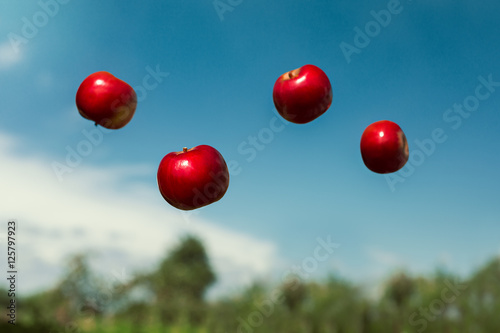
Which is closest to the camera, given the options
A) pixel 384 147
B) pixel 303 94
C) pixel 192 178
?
pixel 192 178

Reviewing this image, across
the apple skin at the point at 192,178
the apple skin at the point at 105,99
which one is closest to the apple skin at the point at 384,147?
the apple skin at the point at 192,178

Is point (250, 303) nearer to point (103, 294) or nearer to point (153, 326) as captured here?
point (153, 326)

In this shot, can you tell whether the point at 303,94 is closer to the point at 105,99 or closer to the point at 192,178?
the point at 192,178

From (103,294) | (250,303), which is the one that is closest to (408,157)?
(250,303)

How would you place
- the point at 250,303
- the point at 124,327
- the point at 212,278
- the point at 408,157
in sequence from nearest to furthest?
the point at 408,157
the point at 250,303
the point at 124,327
the point at 212,278

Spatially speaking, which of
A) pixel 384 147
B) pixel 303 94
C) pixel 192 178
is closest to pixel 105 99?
pixel 192 178

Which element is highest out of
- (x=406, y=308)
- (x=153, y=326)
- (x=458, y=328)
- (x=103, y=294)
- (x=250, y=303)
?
(x=103, y=294)
